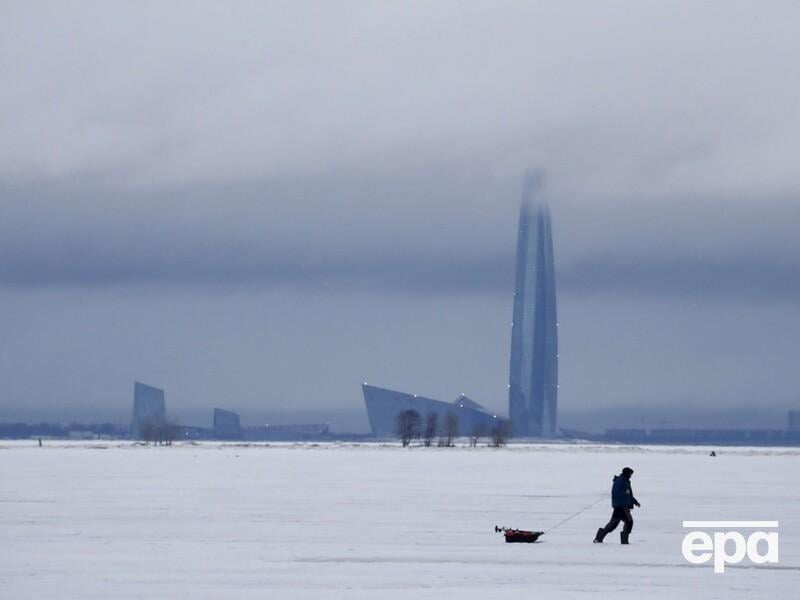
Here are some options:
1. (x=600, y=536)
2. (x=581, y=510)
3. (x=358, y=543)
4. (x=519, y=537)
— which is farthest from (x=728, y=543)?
(x=581, y=510)

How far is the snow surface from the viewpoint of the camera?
1070 inches

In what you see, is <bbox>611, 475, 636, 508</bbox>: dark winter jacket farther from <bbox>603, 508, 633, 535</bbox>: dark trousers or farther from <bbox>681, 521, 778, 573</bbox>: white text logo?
<bbox>681, 521, 778, 573</bbox>: white text logo

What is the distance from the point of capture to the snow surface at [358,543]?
27.2m

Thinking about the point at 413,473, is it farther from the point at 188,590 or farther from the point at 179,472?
the point at 188,590

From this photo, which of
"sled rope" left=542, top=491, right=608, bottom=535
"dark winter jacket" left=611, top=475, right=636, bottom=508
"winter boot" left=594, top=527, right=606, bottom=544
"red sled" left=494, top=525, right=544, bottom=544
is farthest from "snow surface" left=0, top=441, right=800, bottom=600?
"dark winter jacket" left=611, top=475, right=636, bottom=508

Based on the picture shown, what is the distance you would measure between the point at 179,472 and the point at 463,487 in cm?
2387

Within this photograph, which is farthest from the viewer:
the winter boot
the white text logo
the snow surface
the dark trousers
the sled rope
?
the sled rope

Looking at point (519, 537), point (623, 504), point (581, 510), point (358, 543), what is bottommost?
point (358, 543)

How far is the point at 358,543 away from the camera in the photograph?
35344 millimetres

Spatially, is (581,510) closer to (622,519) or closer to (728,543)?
Answer: (622,519)

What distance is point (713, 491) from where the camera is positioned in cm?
6272

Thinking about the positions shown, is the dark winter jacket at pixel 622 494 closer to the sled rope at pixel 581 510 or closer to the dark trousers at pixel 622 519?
the dark trousers at pixel 622 519

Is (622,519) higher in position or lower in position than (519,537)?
higher

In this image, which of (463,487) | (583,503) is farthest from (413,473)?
(583,503)
